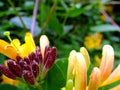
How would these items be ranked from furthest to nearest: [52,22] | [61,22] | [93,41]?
[93,41] < [61,22] < [52,22]

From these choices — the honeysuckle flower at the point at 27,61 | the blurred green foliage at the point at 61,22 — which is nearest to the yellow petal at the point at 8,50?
the honeysuckle flower at the point at 27,61

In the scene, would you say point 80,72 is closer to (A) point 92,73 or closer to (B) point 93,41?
(A) point 92,73

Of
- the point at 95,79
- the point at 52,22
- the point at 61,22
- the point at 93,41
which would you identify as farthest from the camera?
the point at 93,41

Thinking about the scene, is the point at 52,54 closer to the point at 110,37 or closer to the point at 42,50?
the point at 42,50

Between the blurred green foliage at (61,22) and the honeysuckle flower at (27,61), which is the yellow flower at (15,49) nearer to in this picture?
the honeysuckle flower at (27,61)

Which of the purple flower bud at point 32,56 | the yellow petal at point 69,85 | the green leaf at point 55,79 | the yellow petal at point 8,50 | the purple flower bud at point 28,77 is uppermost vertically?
the yellow petal at point 8,50

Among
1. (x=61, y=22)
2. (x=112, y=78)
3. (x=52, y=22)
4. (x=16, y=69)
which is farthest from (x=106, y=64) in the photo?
(x=61, y=22)
